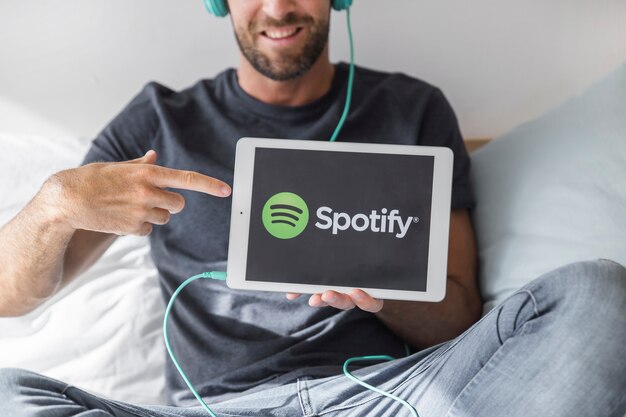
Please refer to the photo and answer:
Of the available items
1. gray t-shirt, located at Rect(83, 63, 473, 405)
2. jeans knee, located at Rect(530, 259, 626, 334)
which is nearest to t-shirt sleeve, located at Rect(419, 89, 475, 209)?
gray t-shirt, located at Rect(83, 63, 473, 405)

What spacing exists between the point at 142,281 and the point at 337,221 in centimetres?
54

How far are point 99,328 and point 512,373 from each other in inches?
31.1

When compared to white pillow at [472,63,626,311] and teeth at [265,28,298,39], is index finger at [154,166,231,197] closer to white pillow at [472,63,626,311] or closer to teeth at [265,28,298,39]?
teeth at [265,28,298,39]

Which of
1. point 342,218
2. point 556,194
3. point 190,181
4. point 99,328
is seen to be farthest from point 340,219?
point 99,328

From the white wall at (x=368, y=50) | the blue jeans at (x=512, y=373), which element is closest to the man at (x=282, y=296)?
the blue jeans at (x=512, y=373)

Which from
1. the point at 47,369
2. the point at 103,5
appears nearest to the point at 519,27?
the point at 103,5

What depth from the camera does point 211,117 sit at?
52.9 inches

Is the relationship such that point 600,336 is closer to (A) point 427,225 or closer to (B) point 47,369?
(A) point 427,225

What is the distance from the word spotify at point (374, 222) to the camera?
3.36 feet

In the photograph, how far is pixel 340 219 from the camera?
1.03 meters

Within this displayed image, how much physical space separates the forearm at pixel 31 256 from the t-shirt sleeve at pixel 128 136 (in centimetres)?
22

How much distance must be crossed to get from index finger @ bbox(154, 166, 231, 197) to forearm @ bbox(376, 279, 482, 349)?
0.34 m

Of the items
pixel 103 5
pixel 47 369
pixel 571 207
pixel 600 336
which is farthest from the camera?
pixel 103 5

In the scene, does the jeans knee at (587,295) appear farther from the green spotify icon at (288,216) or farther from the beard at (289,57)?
the beard at (289,57)
